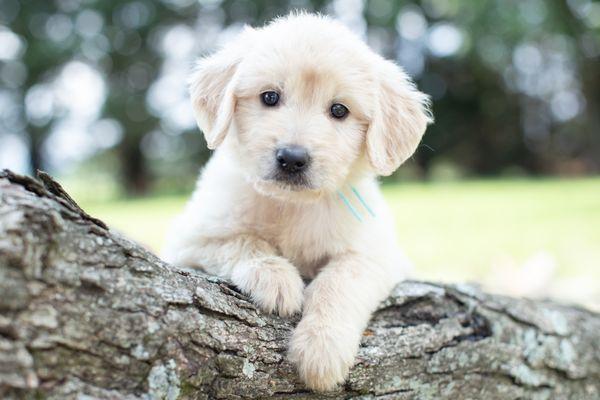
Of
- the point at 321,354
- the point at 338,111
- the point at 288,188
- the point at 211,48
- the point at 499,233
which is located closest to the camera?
the point at 321,354

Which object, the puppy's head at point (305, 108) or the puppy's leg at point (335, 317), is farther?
the puppy's head at point (305, 108)

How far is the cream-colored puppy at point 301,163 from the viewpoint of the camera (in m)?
3.28

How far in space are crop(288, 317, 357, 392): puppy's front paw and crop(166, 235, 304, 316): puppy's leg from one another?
19 centimetres

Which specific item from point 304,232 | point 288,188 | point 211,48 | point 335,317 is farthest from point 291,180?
point 211,48

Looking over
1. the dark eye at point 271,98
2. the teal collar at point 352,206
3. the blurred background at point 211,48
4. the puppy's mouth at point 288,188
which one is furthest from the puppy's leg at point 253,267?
the blurred background at point 211,48

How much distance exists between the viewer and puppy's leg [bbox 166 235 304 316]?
3.02 m

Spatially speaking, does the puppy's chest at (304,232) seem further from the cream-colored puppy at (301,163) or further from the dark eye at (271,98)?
the dark eye at (271,98)

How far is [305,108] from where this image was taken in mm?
3525

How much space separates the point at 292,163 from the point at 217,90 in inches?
35.1

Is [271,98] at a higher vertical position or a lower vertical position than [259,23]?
lower

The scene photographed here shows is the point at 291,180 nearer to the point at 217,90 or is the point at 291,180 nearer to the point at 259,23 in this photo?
the point at 217,90

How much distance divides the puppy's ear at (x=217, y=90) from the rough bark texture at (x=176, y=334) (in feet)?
3.61

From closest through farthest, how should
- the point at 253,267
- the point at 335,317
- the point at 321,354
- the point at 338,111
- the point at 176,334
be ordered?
the point at 176,334 < the point at 321,354 < the point at 335,317 < the point at 253,267 < the point at 338,111

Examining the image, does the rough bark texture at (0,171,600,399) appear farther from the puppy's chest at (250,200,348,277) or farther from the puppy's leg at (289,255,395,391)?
the puppy's chest at (250,200,348,277)
